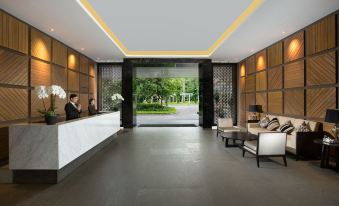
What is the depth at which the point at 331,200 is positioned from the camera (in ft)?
10.4

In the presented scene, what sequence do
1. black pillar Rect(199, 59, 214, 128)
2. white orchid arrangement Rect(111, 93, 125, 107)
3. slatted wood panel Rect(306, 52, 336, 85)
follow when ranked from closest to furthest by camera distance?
slatted wood panel Rect(306, 52, 336, 85) → white orchid arrangement Rect(111, 93, 125, 107) → black pillar Rect(199, 59, 214, 128)

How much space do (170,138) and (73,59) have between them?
4.50 metres

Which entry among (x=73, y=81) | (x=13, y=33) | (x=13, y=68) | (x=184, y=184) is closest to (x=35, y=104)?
(x=13, y=68)

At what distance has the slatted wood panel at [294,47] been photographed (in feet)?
20.5

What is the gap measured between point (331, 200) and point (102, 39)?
6.82m

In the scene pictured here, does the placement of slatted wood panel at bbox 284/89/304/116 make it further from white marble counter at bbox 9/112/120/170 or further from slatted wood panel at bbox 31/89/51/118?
slatted wood panel at bbox 31/89/51/118

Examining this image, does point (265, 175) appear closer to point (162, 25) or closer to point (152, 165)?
point (152, 165)

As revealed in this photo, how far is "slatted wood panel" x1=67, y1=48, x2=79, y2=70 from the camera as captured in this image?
27.3 ft

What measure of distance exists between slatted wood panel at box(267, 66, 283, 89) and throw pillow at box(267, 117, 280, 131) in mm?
1047

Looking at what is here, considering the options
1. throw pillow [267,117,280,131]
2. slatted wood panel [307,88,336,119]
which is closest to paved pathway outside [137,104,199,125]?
throw pillow [267,117,280,131]

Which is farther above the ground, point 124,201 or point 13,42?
point 13,42

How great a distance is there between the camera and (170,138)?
8141 mm

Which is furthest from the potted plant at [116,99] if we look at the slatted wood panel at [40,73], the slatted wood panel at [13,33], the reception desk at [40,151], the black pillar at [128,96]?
the reception desk at [40,151]

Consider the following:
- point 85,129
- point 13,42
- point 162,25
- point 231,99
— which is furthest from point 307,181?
point 231,99
